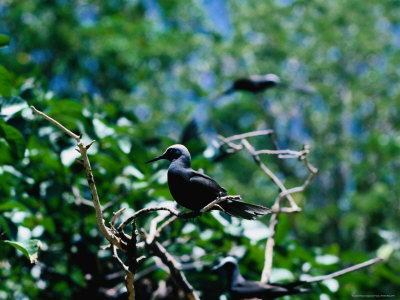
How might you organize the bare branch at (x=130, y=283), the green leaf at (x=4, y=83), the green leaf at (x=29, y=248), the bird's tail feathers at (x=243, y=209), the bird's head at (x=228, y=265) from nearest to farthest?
the bird's tail feathers at (x=243, y=209)
the bare branch at (x=130, y=283)
the green leaf at (x=29, y=248)
the green leaf at (x=4, y=83)
the bird's head at (x=228, y=265)

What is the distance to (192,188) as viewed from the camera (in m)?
1.19

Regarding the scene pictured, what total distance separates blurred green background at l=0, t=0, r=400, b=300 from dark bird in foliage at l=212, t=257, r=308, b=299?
220mm

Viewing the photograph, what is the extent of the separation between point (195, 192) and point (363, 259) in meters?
2.10

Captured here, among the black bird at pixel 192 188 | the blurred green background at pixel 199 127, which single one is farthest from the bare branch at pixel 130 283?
the blurred green background at pixel 199 127

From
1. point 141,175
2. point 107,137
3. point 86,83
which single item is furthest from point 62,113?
point 86,83

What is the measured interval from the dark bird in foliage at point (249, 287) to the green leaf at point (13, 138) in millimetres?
1153

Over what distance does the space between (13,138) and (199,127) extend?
935 mm

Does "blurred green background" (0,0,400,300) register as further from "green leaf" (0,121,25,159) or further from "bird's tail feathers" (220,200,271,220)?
"bird's tail feathers" (220,200,271,220)

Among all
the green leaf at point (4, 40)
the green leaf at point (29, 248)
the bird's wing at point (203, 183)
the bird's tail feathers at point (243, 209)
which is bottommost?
the green leaf at point (29, 248)

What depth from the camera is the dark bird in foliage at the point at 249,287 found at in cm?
205

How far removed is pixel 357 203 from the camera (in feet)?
32.9

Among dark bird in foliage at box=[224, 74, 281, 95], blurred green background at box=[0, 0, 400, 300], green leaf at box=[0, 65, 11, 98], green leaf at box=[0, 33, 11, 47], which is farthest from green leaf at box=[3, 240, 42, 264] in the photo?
dark bird in foliage at box=[224, 74, 281, 95]

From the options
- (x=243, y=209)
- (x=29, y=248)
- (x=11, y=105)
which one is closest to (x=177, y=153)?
(x=243, y=209)

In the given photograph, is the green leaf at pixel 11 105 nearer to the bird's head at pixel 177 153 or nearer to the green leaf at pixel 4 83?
the green leaf at pixel 4 83
